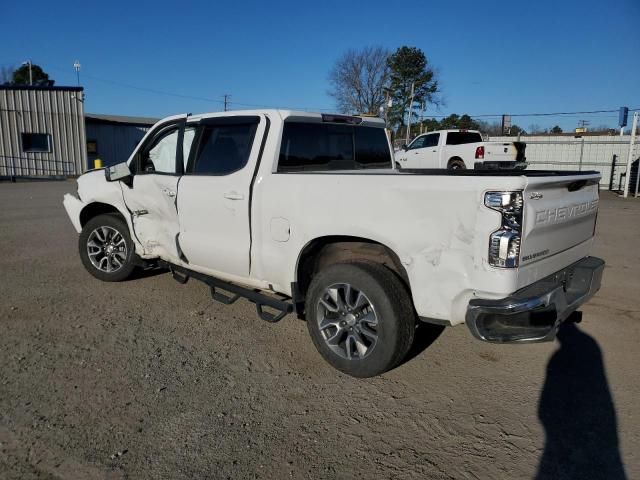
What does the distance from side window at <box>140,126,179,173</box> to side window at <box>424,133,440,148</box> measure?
46.5 feet

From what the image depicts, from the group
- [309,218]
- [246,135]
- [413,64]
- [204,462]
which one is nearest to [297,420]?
[204,462]

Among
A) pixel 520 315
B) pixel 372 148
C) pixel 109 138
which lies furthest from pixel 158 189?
pixel 109 138

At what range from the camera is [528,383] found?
355 cm

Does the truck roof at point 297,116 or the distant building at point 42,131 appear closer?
the truck roof at point 297,116

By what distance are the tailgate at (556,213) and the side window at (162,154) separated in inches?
136

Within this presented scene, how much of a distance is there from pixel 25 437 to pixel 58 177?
27.7 meters

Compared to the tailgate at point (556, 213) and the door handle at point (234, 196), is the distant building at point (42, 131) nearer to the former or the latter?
the door handle at point (234, 196)

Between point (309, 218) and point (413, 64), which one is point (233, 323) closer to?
point (309, 218)

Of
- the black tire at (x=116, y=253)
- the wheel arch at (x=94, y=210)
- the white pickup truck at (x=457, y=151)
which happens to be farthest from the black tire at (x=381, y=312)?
the white pickup truck at (x=457, y=151)

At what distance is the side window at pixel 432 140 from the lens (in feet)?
59.1

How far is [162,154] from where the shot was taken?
17.1 feet

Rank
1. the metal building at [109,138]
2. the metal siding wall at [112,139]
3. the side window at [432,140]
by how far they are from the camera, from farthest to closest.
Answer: the metal siding wall at [112,139] < the metal building at [109,138] < the side window at [432,140]

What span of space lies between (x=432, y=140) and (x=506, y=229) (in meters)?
16.2

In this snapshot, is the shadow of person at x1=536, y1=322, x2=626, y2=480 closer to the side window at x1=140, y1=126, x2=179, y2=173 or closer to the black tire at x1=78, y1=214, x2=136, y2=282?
the side window at x1=140, y1=126, x2=179, y2=173
